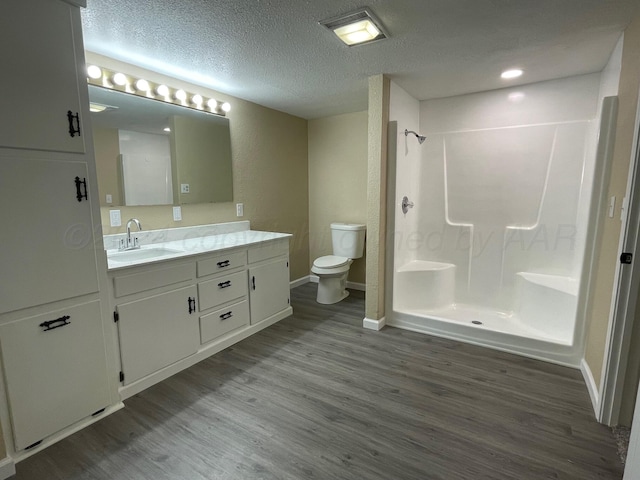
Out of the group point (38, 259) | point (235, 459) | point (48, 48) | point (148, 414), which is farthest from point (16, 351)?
point (48, 48)

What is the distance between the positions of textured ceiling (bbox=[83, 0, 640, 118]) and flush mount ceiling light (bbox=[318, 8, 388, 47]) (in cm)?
5

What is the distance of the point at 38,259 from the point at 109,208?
0.94 meters

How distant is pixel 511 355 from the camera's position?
8.18 feet

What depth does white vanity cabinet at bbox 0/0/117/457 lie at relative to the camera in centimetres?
141

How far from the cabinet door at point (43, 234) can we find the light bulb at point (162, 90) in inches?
49.9

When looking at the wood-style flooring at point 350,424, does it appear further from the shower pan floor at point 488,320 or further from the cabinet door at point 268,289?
the cabinet door at point 268,289

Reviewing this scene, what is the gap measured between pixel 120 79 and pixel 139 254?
128 cm

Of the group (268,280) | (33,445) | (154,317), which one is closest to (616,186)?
(268,280)

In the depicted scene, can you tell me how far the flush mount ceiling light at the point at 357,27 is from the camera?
1.75 m

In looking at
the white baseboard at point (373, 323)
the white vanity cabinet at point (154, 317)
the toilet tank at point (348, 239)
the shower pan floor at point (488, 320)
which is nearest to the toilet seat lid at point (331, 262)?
the toilet tank at point (348, 239)

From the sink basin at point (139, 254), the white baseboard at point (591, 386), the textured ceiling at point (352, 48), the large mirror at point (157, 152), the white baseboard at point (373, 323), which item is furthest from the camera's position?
the white baseboard at point (373, 323)

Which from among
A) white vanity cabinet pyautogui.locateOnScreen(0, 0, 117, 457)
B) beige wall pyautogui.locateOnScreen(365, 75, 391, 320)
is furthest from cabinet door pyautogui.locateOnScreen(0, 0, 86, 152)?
beige wall pyautogui.locateOnScreen(365, 75, 391, 320)

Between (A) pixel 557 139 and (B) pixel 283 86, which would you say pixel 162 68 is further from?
(A) pixel 557 139

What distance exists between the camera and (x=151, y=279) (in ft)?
6.75
